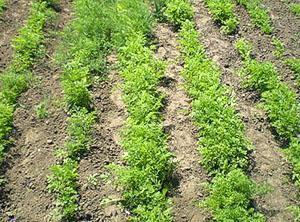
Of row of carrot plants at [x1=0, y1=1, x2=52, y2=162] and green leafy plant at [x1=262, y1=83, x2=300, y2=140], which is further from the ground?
green leafy plant at [x1=262, y1=83, x2=300, y2=140]

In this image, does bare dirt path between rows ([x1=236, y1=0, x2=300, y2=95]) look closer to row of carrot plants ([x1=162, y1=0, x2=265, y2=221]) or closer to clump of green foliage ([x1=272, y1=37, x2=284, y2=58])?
clump of green foliage ([x1=272, y1=37, x2=284, y2=58])

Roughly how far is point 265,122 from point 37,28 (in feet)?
17.4

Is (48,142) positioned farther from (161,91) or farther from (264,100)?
(264,100)

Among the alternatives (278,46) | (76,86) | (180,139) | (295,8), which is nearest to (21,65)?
(76,86)

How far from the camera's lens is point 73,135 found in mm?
8133

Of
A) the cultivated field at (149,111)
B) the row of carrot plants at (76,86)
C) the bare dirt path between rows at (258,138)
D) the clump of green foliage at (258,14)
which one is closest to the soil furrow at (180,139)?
the cultivated field at (149,111)

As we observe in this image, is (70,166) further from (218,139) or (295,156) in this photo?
(295,156)

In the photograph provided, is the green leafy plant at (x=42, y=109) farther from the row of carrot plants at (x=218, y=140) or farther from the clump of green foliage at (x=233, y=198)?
the clump of green foliage at (x=233, y=198)

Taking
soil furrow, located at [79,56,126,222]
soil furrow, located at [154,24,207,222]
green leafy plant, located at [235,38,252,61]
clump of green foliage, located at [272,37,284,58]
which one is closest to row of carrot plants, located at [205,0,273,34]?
clump of green foliage, located at [272,37,284,58]

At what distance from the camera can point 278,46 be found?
33.9 ft

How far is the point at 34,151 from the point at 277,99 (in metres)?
4.28

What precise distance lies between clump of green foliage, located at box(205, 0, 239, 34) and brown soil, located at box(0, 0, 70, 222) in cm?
379

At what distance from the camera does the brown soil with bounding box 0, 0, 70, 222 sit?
Result: 7.19 m

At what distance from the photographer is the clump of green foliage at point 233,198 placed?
658 centimetres
